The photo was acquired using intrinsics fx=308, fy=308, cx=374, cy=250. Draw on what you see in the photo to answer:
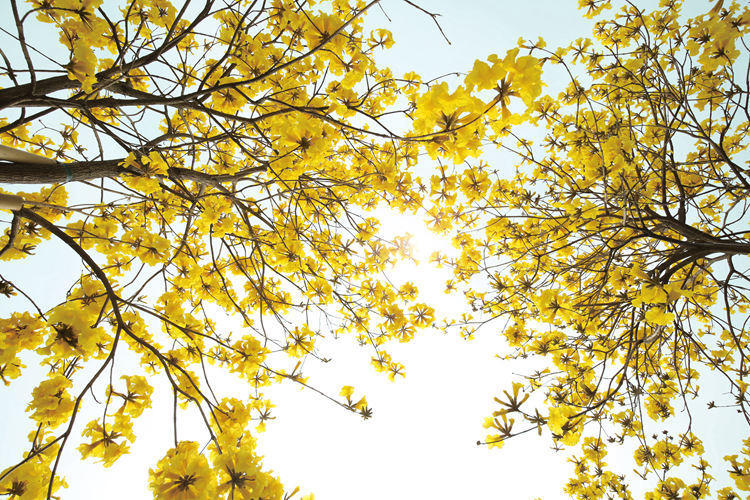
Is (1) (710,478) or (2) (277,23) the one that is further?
(1) (710,478)

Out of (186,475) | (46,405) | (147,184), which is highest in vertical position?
(147,184)

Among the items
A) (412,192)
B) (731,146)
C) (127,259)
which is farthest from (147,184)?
(731,146)

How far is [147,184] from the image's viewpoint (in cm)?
180

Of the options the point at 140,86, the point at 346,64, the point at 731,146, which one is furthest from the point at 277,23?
the point at 731,146

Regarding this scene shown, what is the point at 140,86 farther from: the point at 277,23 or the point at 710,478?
the point at 710,478

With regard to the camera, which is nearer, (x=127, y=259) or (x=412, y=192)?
(x=127, y=259)

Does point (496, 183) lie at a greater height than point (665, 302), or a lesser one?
greater

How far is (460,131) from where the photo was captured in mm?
1174

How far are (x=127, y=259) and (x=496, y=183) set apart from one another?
13.9ft

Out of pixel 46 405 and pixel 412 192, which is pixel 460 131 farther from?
pixel 46 405

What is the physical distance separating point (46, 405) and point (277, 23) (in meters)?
2.99

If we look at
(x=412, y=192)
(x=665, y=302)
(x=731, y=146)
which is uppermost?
(x=731, y=146)

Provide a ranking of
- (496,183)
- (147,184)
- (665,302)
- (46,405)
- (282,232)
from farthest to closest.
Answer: (496,183) → (282,232) → (665,302) → (147,184) → (46,405)

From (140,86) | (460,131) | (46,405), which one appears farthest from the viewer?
(140,86)
